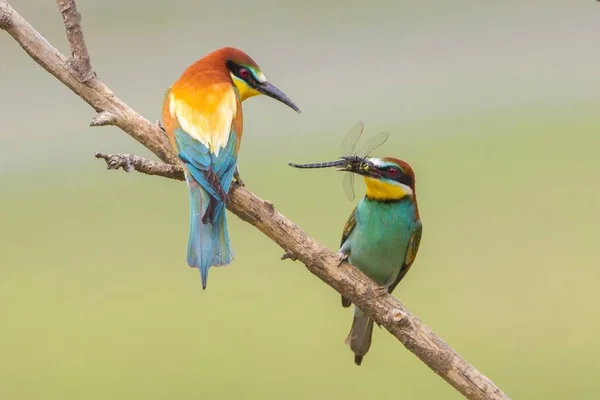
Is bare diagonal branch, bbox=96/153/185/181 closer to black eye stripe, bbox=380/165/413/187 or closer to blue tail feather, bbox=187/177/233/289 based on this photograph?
blue tail feather, bbox=187/177/233/289

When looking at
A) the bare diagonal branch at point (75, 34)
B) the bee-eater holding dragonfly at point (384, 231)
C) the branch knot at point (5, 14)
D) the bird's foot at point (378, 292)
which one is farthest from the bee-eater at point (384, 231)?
the branch knot at point (5, 14)

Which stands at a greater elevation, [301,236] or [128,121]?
[128,121]

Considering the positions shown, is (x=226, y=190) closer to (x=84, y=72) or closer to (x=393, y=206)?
(x=84, y=72)

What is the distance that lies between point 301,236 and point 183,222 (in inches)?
151

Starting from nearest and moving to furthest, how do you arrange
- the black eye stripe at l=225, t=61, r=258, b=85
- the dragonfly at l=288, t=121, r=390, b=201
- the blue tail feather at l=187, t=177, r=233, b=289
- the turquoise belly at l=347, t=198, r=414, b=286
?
the blue tail feather at l=187, t=177, r=233, b=289
the black eye stripe at l=225, t=61, r=258, b=85
the dragonfly at l=288, t=121, r=390, b=201
the turquoise belly at l=347, t=198, r=414, b=286

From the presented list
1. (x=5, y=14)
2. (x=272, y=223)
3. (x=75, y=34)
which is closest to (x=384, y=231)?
(x=272, y=223)

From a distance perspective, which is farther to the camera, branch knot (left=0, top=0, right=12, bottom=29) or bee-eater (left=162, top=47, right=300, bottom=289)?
branch knot (left=0, top=0, right=12, bottom=29)

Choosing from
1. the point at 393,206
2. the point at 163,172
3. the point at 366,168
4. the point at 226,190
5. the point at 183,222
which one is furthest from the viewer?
the point at 183,222

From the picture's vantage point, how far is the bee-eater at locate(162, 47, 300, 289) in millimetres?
1280

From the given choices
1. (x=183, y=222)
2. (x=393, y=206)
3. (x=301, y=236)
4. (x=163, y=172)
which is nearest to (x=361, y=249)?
(x=393, y=206)

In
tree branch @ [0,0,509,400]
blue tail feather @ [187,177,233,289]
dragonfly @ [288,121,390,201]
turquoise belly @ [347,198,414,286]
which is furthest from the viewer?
turquoise belly @ [347,198,414,286]

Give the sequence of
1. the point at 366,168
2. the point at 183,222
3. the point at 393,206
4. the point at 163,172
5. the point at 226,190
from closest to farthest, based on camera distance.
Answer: the point at 226,190 → the point at 163,172 → the point at 366,168 → the point at 393,206 → the point at 183,222

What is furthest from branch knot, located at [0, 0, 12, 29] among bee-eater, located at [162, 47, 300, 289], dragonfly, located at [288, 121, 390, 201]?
dragonfly, located at [288, 121, 390, 201]

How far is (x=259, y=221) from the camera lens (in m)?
1.39
